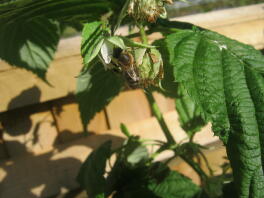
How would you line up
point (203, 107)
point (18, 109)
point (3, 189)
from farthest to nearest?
point (18, 109), point (3, 189), point (203, 107)

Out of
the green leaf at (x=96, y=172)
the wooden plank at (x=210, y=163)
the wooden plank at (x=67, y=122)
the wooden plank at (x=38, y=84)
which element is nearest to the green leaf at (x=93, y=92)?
the green leaf at (x=96, y=172)

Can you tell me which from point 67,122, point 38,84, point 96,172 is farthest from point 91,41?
point 67,122

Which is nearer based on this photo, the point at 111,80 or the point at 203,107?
the point at 203,107

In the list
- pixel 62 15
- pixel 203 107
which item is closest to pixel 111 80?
pixel 62 15

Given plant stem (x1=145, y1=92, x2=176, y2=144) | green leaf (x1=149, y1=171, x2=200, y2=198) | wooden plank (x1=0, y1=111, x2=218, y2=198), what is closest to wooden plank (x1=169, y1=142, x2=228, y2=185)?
→ wooden plank (x1=0, y1=111, x2=218, y2=198)

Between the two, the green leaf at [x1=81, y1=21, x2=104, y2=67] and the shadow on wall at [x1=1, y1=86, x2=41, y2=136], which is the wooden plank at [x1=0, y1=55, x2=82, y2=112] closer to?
the shadow on wall at [x1=1, y1=86, x2=41, y2=136]

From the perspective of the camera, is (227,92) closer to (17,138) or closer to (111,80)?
(111,80)

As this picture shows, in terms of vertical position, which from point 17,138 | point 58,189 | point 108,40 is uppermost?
point 108,40
